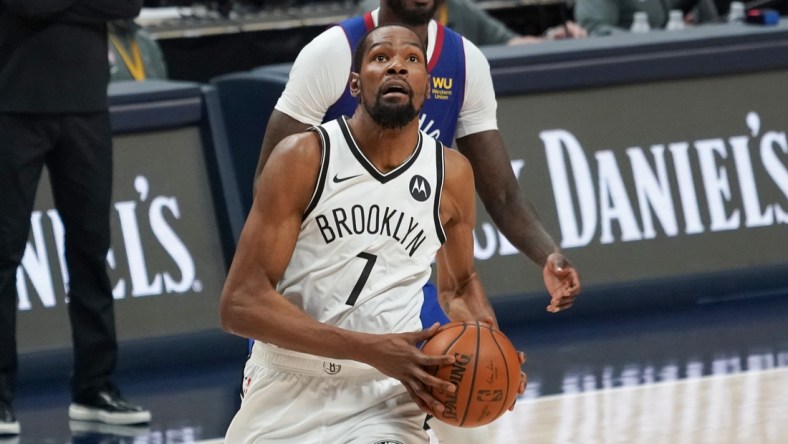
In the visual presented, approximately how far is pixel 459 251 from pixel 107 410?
270cm

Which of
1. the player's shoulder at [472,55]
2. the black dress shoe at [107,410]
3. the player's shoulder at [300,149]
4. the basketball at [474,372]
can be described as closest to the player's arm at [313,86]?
the player's shoulder at [472,55]

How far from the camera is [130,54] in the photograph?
369 inches

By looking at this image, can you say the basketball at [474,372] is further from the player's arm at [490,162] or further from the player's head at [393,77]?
the player's arm at [490,162]

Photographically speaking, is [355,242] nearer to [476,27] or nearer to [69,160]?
[69,160]

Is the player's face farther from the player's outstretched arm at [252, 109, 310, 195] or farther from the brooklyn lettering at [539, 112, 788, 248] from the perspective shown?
the brooklyn lettering at [539, 112, 788, 248]

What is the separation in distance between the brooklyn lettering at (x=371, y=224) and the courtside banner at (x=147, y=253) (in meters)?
3.64

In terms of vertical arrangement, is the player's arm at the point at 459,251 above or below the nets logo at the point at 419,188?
below

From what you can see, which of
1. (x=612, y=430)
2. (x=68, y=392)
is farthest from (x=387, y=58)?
(x=68, y=392)

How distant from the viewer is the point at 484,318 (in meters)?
4.25

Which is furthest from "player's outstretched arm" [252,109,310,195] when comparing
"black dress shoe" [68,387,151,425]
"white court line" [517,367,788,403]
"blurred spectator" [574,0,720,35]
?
"blurred spectator" [574,0,720,35]

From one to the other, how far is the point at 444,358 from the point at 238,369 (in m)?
3.98

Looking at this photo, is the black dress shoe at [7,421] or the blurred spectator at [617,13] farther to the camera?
the blurred spectator at [617,13]

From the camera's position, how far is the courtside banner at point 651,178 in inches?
319

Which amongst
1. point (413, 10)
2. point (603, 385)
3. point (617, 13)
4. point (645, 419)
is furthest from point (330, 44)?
point (617, 13)
